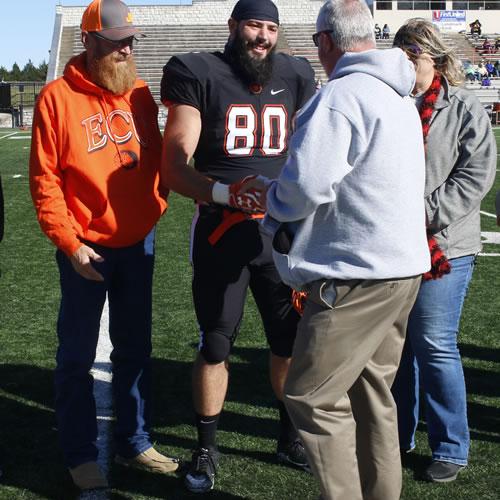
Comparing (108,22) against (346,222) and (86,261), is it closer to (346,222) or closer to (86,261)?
(86,261)

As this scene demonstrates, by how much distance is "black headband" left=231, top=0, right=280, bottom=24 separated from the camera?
3277 millimetres

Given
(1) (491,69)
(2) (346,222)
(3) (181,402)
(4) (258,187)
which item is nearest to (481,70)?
(1) (491,69)

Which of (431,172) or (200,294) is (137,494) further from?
(431,172)

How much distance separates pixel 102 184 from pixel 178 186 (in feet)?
0.97

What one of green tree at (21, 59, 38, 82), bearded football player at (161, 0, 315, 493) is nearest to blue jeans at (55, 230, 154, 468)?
bearded football player at (161, 0, 315, 493)

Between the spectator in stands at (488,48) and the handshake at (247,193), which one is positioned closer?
the handshake at (247,193)

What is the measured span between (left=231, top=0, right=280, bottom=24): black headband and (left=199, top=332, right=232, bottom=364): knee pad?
1.22m

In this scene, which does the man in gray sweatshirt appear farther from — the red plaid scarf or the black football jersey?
the black football jersey

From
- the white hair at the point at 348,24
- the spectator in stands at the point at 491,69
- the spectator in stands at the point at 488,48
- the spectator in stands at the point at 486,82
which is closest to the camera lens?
the white hair at the point at 348,24

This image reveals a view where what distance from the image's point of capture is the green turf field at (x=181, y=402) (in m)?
3.44

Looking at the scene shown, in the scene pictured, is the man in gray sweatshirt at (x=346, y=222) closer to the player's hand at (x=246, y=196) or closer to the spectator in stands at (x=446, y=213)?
the player's hand at (x=246, y=196)

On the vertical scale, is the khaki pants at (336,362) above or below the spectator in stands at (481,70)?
below

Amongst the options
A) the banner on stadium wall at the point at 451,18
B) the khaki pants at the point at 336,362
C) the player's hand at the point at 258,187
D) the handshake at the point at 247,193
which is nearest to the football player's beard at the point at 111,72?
the handshake at the point at 247,193

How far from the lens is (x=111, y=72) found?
10.7 feet
